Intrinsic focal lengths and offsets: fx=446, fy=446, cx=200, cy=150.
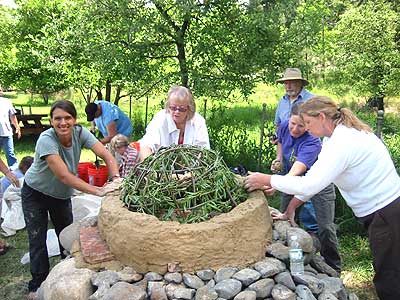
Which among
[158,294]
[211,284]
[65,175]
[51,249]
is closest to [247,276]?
[211,284]

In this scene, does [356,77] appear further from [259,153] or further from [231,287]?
[231,287]

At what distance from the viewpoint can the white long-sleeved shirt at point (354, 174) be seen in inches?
108

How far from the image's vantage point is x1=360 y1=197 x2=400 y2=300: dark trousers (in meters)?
2.86

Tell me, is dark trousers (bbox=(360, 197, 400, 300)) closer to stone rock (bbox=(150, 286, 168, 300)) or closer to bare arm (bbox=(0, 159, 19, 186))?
stone rock (bbox=(150, 286, 168, 300))

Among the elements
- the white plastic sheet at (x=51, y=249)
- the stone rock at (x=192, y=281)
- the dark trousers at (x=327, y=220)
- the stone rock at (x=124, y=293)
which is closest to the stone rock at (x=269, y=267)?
the stone rock at (x=192, y=281)

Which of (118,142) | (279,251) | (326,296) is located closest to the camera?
(326,296)

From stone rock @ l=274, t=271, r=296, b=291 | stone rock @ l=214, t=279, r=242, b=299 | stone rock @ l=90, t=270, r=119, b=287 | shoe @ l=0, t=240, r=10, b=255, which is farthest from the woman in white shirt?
shoe @ l=0, t=240, r=10, b=255

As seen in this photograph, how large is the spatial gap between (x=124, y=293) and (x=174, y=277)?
1.01ft

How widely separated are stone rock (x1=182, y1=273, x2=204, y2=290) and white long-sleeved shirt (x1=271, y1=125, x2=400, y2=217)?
79 centimetres

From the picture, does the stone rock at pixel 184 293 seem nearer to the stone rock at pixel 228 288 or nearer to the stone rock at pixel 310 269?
the stone rock at pixel 228 288

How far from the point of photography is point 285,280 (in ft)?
8.89

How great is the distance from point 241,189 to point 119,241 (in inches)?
36.5

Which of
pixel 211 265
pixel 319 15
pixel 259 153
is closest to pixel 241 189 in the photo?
pixel 211 265

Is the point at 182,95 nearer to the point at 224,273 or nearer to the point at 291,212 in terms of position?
the point at 291,212
